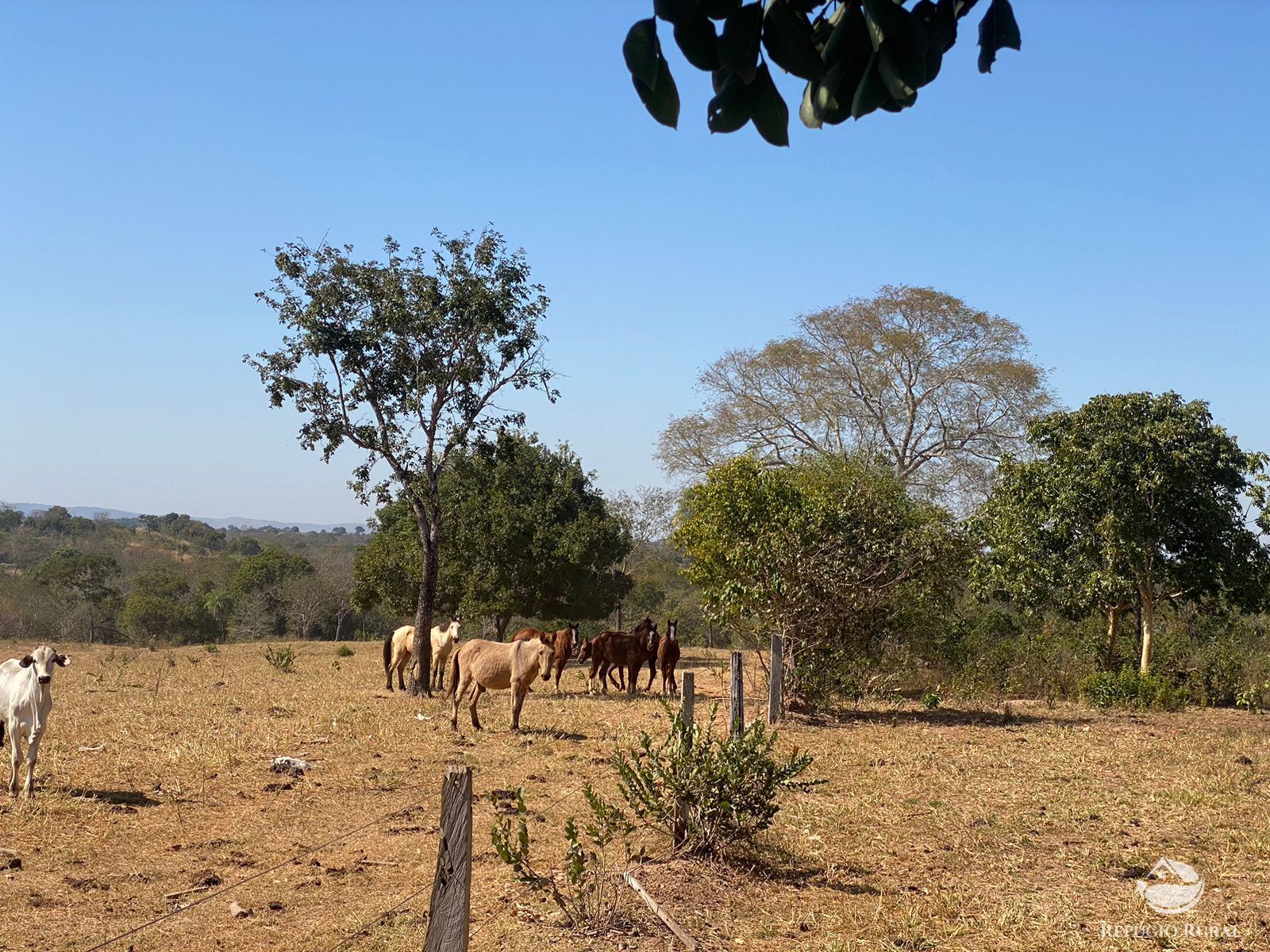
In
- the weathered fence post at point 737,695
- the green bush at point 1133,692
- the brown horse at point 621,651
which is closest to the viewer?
the weathered fence post at point 737,695

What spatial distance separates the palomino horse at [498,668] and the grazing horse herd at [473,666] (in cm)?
1

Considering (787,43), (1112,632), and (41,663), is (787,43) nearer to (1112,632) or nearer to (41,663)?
(41,663)

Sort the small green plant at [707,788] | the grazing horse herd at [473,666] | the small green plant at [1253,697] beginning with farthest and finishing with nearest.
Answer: the small green plant at [1253,697]
the grazing horse herd at [473,666]
the small green plant at [707,788]

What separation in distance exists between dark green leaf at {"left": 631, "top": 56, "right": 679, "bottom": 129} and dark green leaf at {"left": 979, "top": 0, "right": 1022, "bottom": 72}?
0.74 metres

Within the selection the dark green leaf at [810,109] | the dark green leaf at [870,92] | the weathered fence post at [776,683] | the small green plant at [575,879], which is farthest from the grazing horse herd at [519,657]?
the dark green leaf at [870,92]

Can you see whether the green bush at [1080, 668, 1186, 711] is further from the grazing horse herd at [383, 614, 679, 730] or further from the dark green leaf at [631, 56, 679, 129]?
the dark green leaf at [631, 56, 679, 129]

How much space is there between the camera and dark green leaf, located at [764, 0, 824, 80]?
2.24 meters

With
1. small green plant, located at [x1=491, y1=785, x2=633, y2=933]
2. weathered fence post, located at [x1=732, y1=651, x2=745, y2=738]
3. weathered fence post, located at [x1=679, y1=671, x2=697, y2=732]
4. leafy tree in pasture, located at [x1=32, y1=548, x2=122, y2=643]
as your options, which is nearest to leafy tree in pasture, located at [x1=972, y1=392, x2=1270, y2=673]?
weathered fence post, located at [x1=732, y1=651, x2=745, y2=738]

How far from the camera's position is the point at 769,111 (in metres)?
2.30

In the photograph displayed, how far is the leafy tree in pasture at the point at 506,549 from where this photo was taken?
27.5m

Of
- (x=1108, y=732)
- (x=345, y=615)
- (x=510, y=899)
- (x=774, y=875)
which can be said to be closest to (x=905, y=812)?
(x=774, y=875)

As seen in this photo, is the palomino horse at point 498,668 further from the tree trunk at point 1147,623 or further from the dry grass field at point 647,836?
the tree trunk at point 1147,623

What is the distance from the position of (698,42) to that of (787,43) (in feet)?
0.63

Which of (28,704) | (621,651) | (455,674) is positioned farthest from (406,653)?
(28,704)
